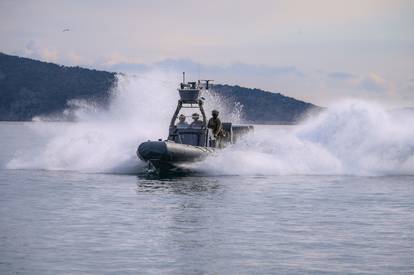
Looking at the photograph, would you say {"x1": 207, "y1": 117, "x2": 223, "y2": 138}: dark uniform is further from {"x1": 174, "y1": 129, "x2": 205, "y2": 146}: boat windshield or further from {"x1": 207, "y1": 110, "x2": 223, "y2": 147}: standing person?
{"x1": 174, "y1": 129, "x2": 205, "y2": 146}: boat windshield

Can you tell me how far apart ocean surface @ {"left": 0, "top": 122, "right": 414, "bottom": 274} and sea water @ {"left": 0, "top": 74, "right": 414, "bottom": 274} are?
5 cm

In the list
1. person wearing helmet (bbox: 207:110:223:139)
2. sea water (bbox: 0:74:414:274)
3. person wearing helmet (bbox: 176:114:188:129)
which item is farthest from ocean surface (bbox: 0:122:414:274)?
person wearing helmet (bbox: 176:114:188:129)

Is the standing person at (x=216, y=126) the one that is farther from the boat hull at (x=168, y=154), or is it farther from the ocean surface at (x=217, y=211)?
the boat hull at (x=168, y=154)

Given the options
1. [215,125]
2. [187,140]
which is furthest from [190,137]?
[215,125]

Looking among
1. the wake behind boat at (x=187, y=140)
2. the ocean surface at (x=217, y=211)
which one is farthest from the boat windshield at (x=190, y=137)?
the ocean surface at (x=217, y=211)

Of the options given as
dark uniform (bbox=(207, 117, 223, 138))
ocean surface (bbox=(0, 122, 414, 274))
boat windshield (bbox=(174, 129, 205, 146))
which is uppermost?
dark uniform (bbox=(207, 117, 223, 138))

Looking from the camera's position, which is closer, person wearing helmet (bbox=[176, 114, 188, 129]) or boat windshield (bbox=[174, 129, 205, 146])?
boat windshield (bbox=[174, 129, 205, 146])

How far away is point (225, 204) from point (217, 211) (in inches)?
67.3

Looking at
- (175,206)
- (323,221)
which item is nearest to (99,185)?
(175,206)

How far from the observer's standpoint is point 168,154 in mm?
34594

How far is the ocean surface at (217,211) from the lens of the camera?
17.4 metres

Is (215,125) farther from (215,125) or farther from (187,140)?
(187,140)

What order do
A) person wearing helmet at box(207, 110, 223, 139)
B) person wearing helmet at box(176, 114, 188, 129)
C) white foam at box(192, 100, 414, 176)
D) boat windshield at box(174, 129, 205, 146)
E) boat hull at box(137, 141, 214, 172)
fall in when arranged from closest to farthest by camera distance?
boat hull at box(137, 141, 214, 172)
boat windshield at box(174, 129, 205, 146)
person wearing helmet at box(176, 114, 188, 129)
person wearing helmet at box(207, 110, 223, 139)
white foam at box(192, 100, 414, 176)

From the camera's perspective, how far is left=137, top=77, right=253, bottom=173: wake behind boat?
3472 cm
